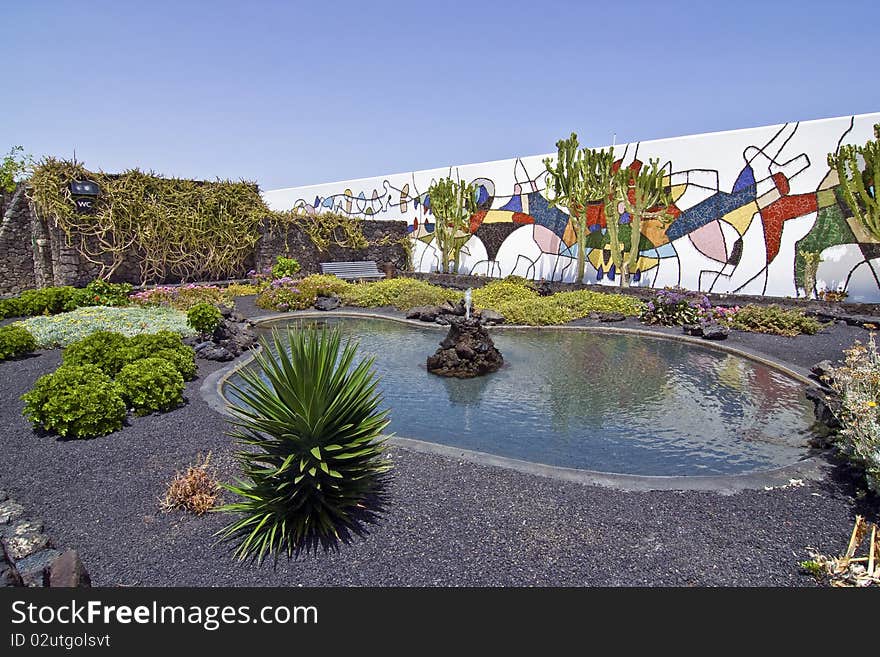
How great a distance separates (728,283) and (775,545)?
1068cm

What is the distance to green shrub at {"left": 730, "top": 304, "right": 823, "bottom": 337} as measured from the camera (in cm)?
941

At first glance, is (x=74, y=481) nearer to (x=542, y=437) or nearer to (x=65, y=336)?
(x=542, y=437)

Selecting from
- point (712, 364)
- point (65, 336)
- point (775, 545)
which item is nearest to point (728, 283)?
point (712, 364)

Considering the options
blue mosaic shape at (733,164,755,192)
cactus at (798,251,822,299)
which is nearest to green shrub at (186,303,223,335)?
blue mosaic shape at (733,164,755,192)

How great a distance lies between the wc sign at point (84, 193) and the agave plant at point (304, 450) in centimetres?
1363

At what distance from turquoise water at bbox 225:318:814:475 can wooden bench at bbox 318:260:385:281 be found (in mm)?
9472

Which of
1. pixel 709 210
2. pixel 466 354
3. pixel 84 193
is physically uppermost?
pixel 84 193

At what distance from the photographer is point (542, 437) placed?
490 centimetres

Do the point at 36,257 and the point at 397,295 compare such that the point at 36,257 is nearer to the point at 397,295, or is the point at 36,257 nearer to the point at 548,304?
the point at 397,295

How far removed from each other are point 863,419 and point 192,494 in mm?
4809

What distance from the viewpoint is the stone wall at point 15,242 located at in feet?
44.8

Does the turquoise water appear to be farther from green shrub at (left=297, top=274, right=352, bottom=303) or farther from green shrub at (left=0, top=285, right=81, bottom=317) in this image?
green shrub at (left=0, top=285, right=81, bottom=317)

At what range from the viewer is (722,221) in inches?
479

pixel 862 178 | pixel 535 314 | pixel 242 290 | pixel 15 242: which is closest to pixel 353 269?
pixel 242 290
